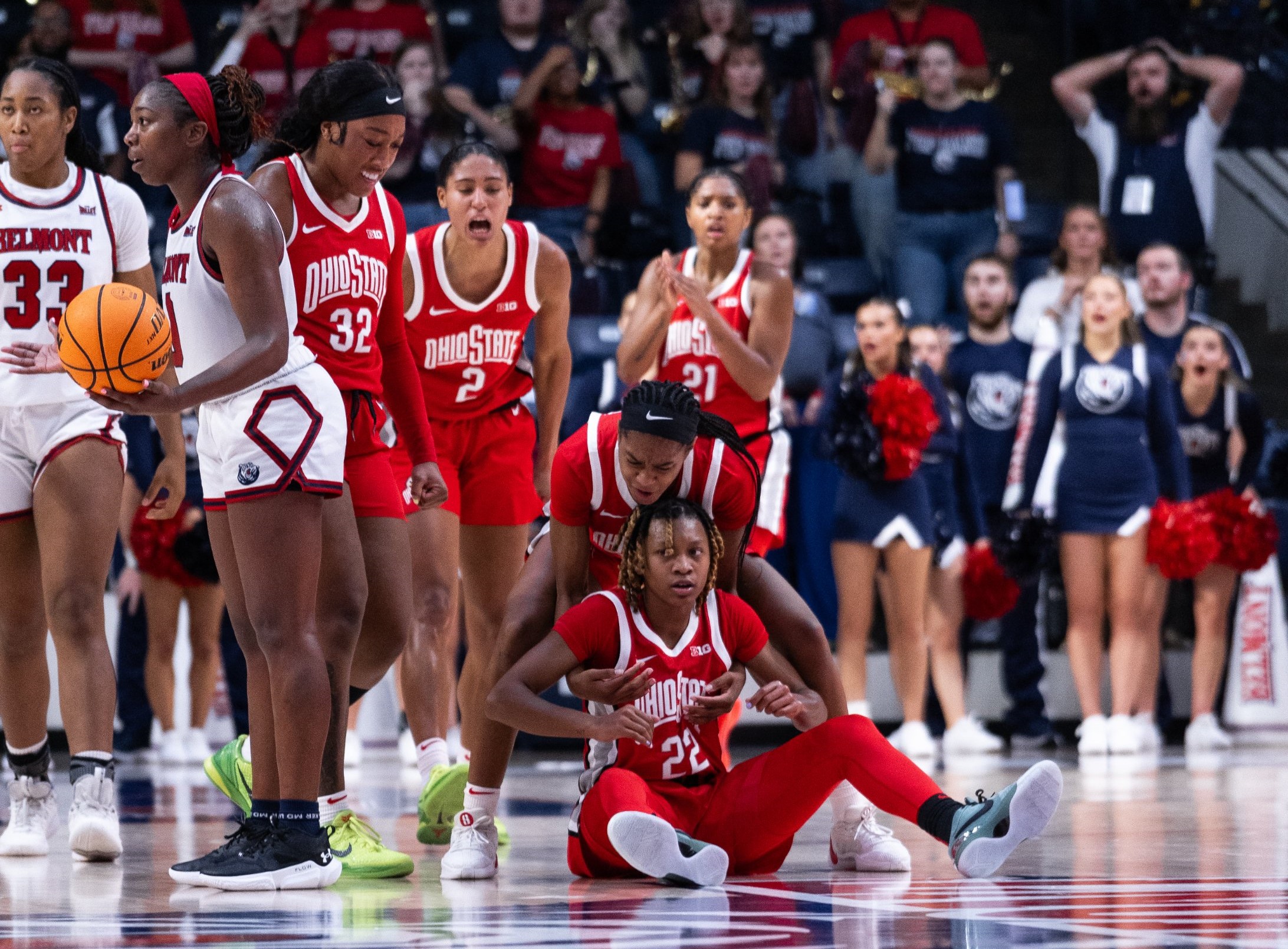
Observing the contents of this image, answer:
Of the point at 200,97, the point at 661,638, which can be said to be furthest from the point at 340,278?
the point at 661,638

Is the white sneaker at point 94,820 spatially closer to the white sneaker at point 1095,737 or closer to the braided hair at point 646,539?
the braided hair at point 646,539

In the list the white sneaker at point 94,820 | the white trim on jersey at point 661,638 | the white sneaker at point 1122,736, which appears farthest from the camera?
the white sneaker at point 1122,736

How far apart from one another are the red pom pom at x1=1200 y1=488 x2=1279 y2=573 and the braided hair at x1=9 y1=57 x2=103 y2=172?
18.9 feet

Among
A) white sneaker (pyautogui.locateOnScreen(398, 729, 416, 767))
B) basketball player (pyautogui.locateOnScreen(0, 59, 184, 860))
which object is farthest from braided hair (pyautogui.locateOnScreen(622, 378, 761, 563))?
white sneaker (pyautogui.locateOnScreen(398, 729, 416, 767))

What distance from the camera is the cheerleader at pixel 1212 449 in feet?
29.4

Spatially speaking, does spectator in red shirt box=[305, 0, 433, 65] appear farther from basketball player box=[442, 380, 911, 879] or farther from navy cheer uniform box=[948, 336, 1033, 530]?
basketball player box=[442, 380, 911, 879]

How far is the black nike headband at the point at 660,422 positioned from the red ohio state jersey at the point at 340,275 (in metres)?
0.72

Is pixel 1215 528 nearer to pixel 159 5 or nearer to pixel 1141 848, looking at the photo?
pixel 1141 848

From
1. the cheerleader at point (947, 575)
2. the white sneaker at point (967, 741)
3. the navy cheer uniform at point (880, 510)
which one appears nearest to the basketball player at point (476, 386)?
the navy cheer uniform at point (880, 510)

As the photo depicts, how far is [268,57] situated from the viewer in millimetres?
10797

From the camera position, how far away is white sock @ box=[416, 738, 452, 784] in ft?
16.8

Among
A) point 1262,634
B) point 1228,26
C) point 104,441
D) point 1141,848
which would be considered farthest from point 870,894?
point 1228,26

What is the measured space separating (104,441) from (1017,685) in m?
5.38

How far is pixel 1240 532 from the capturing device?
8.76 meters
